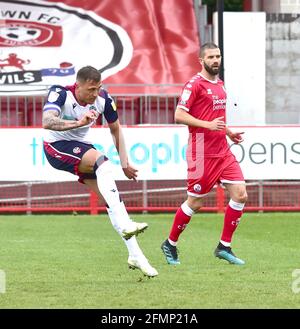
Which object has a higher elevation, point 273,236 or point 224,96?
point 224,96

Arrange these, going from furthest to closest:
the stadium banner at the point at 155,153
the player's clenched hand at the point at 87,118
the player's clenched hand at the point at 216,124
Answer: the stadium banner at the point at 155,153
the player's clenched hand at the point at 216,124
the player's clenched hand at the point at 87,118

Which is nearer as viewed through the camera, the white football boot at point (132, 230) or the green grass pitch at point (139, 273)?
the green grass pitch at point (139, 273)

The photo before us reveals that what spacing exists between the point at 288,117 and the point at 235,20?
2.30m

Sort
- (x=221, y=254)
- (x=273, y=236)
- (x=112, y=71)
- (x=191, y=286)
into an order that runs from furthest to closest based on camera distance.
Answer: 1. (x=112, y=71)
2. (x=273, y=236)
3. (x=221, y=254)
4. (x=191, y=286)

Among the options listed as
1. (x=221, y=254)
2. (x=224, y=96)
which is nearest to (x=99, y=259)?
(x=221, y=254)

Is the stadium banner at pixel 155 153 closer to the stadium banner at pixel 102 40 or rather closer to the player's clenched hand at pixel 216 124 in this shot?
the stadium banner at pixel 102 40

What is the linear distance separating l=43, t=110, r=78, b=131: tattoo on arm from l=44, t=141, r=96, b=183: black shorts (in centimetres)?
52

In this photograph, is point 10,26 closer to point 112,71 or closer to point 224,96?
point 112,71

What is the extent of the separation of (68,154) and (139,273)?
4.41ft

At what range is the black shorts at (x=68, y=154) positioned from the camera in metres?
10.2

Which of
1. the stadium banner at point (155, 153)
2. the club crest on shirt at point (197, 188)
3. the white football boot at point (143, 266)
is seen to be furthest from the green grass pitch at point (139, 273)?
the stadium banner at point (155, 153)

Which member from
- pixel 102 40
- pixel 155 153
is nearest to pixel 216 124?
pixel 155 153

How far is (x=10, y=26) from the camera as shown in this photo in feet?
86.0
